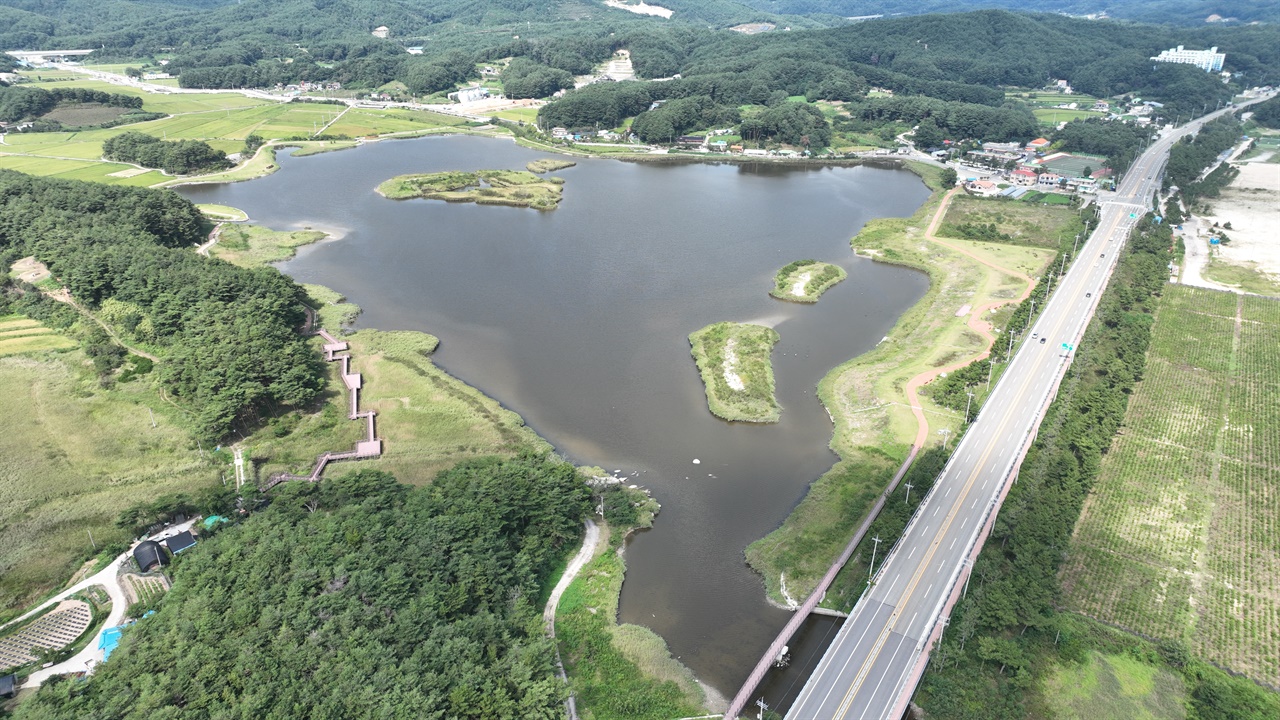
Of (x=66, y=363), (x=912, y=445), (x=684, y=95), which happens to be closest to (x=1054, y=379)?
(x=912, y=445)

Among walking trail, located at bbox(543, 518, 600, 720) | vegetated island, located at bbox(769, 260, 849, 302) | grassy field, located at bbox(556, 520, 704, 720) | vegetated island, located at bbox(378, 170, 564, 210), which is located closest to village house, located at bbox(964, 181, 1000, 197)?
vegetated island, located at bbox(769, 260, 849, 302)

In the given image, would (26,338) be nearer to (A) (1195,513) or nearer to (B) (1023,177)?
(A) (1195,513)

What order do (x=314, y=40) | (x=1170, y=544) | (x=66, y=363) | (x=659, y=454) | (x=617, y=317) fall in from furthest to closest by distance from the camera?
1. (x=314, y=40)
2. (x=617, y=317)
3. (x=66, y=363)
4. (x=659, y=454)
5. (x=1170, y=544)

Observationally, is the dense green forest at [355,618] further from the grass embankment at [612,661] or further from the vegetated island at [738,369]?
the vegetated island at [738,369]

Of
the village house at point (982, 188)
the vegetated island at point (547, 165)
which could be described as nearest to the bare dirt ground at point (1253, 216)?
the village house at point (982, 188)

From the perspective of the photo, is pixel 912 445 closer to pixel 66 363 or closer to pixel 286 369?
pixel 286 369

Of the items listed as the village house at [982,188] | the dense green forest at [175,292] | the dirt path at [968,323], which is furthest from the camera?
the village house at [982,188]
